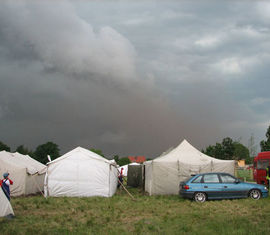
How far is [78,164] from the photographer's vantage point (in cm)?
2053

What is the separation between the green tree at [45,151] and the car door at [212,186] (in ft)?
214

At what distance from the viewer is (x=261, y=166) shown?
25.5 m

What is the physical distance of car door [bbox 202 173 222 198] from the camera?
16.3 m

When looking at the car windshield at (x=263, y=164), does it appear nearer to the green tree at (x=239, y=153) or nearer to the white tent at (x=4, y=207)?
the white tent at (x=4, y=207)

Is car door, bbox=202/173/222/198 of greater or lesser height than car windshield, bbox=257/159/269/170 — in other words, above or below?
below

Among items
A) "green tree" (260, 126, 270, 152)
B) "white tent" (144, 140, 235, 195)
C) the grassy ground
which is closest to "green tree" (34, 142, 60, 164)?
"green tree" (260, 126, 270, 152)

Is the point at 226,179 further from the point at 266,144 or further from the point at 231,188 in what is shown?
the point at 266,144

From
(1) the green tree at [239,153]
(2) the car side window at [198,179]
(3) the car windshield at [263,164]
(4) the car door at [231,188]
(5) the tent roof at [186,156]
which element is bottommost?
(4) the car door at [231,188]

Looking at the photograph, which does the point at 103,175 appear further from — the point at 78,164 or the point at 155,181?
the point at 155,181

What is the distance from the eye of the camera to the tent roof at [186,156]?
21002 mm

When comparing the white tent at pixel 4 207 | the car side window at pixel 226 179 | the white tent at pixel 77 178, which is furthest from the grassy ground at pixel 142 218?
the white tent at pixel 77 178

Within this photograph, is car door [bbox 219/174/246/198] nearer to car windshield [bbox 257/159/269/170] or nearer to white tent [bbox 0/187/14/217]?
car windshield [bbox 257/159/269/170]

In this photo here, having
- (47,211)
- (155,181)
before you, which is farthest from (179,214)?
(155,181)

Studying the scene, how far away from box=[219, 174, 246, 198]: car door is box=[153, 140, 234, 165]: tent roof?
4.20m
